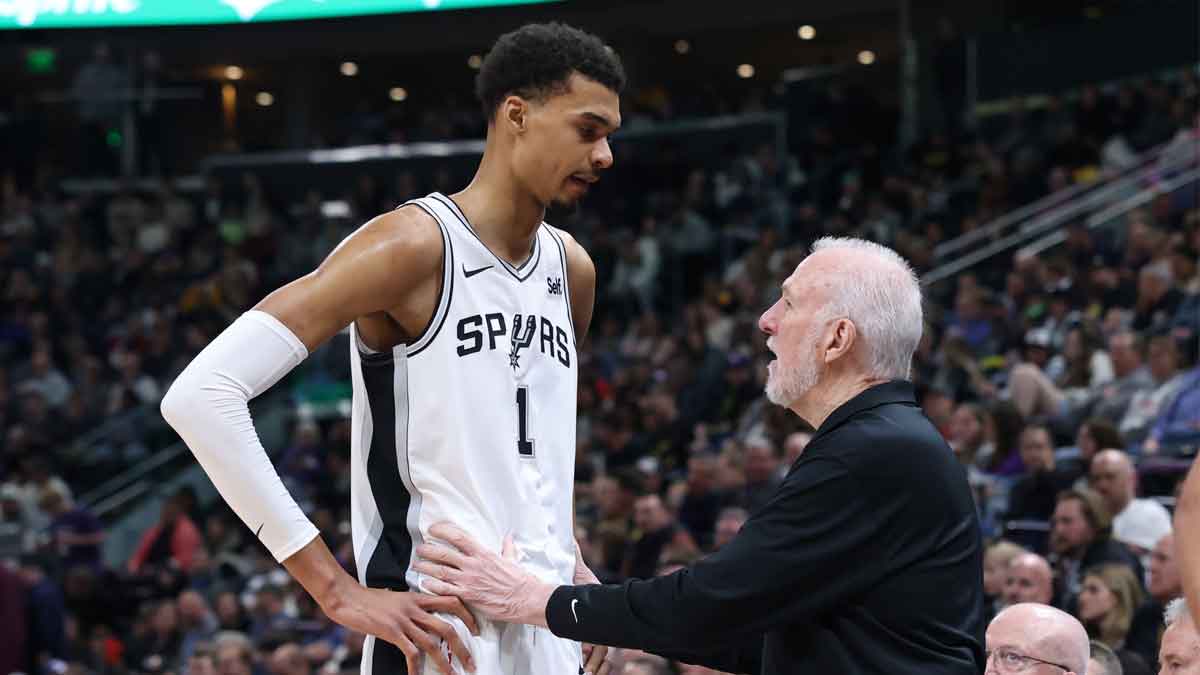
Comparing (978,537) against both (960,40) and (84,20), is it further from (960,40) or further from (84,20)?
(84,20)

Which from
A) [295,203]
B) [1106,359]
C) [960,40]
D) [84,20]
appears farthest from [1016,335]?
[84,20]

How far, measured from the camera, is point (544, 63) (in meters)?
3.11

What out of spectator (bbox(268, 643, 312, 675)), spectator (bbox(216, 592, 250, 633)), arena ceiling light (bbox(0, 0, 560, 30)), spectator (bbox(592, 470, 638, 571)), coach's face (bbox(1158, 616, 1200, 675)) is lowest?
spectator (bbox(216, 592, 250, 633))

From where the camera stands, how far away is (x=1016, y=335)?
11.2 meters

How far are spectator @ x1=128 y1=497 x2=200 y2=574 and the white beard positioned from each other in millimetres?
9776

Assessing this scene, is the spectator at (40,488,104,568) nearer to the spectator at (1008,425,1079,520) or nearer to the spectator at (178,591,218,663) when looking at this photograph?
the spectator at (178,591,218,663)

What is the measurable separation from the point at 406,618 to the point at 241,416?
1.49 ft

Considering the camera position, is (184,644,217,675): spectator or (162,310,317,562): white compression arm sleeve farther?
(184,644,217,675): spectator

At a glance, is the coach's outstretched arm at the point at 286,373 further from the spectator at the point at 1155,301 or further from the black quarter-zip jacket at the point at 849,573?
the spectator at the point at 1155,301

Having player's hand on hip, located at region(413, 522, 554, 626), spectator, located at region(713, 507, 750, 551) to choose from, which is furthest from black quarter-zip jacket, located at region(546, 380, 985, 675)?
spectator, located at region(713, 507, 750, 551)

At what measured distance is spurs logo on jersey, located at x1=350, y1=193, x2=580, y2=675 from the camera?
302 centimetres

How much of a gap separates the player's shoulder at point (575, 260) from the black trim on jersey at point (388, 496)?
52 centimetres

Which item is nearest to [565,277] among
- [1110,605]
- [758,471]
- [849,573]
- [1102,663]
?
[849,573]

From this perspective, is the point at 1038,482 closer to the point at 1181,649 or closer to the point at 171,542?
the point at 1181,649
